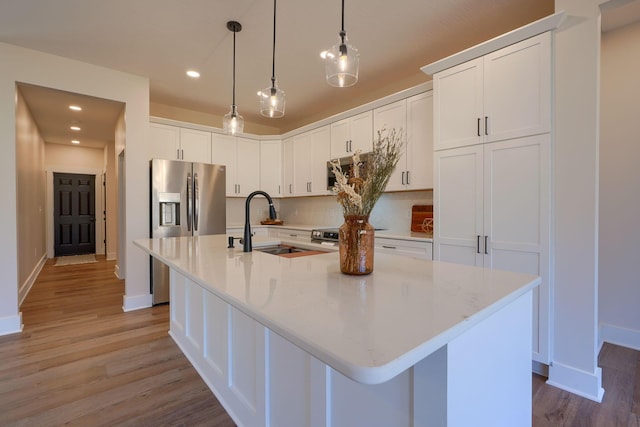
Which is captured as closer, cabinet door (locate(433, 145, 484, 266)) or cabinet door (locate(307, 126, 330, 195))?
cabinet door (locate(433, 145, 484, 266))

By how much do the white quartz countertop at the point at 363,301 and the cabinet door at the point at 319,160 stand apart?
2.88 m

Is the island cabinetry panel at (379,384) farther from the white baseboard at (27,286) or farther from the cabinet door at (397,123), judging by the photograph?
the white baseboard at (27,286)

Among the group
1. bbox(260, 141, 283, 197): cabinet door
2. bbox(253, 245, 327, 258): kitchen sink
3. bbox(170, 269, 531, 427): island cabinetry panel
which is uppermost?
bbox(260, 141, 283, 197): cabinet door

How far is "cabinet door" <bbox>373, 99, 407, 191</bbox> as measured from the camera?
326 cm

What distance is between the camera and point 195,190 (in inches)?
156

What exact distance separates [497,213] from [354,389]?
6.15 ft

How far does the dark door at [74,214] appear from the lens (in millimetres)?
6902

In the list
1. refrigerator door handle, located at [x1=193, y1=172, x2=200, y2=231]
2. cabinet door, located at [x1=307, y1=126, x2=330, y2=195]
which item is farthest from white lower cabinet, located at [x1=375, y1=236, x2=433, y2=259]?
refrigerator door handle, located at [x1=193, y1=172, x2=200, y2=231]

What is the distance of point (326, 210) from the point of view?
468 centimetres

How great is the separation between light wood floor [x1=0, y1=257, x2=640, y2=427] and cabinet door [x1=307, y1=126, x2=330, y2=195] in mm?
2500

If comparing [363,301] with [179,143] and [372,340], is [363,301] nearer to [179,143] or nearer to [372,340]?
[372,340]

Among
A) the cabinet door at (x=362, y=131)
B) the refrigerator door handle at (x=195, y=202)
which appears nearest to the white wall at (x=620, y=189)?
the cabinet door at (x=362, y=131)

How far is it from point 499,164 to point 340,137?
2.15m

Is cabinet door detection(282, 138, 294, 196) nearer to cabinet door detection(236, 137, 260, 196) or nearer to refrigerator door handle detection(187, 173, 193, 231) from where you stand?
cabinet door detection(236, 137, 260, 196)
